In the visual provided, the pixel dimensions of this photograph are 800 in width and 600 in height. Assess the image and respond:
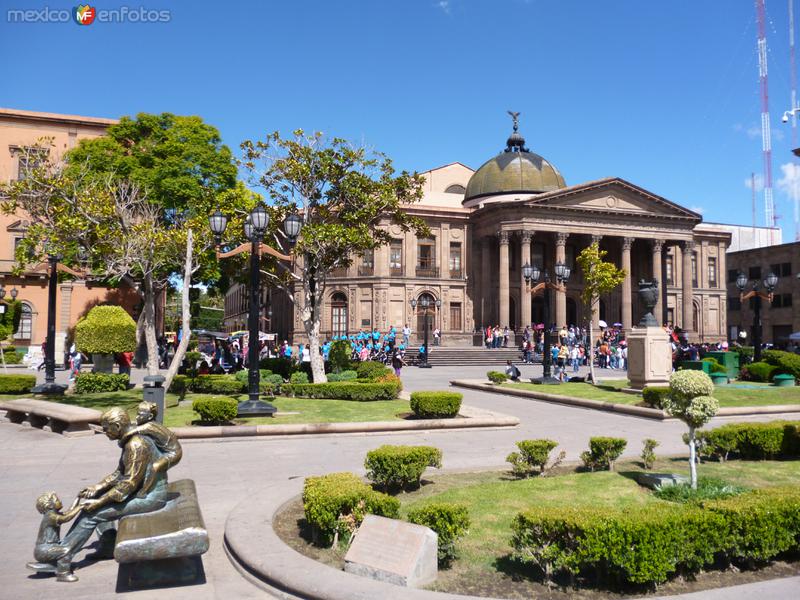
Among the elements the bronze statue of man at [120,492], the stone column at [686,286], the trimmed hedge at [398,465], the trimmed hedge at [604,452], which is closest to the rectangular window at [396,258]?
the stone column at [686,286]

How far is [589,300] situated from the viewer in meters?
25.5

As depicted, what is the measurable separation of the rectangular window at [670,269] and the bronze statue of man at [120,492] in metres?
58.2

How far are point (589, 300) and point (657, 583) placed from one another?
2144 centimetres

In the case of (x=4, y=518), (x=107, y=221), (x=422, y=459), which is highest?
(x=107, y=221)

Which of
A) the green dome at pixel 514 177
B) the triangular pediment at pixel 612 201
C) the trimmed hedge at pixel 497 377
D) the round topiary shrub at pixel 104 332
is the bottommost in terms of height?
the trimmed hedge at pixel 497 377

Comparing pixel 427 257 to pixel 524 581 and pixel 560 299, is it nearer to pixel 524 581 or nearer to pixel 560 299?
pixel 560 299

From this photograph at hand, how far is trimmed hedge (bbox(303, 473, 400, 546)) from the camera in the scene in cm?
571

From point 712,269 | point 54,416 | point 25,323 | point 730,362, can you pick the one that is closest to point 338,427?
point 54,416

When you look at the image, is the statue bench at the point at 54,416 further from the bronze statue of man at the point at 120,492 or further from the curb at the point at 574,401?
the curb at the point at 574,401

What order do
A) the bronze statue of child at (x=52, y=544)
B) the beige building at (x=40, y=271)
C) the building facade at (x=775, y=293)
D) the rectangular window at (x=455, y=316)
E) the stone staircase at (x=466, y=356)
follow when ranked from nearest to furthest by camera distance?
the bronze statue of child at (x=52, y=544)
the stone staircase at (x=466, y=356)
the beige building at (x=40, y=271)
the rectangular window at (x=455, y=316)
the building facade at (x=775, y=293)

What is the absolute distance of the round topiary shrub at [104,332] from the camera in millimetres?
20062

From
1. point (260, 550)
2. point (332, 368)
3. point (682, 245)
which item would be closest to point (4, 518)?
point (260, 550)

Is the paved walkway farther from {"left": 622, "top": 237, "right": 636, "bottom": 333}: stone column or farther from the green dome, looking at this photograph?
the green dome

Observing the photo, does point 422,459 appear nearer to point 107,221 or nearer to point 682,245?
point 107,221
